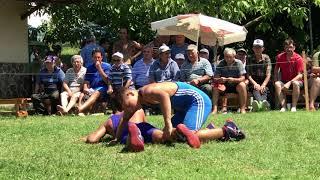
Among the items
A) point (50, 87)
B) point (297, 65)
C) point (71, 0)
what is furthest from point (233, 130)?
point (71, 0)

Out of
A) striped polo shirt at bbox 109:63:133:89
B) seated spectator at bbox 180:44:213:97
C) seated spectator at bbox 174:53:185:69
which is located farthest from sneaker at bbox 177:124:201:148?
seated spectator at bbox 174:53:185:69

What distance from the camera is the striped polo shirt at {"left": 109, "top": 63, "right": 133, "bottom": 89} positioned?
12852 mm

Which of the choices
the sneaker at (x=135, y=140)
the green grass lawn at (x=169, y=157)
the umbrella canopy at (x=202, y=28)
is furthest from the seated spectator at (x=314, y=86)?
the sneaker at (x=135, y=140)

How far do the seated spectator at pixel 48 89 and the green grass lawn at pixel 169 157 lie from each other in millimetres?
4140

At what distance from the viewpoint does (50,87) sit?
13.7 meters

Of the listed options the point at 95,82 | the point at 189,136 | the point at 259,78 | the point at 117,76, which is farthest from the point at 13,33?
the point at 189,136

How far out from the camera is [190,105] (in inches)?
316

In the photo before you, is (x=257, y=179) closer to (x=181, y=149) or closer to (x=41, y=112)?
(x=181, y=149)

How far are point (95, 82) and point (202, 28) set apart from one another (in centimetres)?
266

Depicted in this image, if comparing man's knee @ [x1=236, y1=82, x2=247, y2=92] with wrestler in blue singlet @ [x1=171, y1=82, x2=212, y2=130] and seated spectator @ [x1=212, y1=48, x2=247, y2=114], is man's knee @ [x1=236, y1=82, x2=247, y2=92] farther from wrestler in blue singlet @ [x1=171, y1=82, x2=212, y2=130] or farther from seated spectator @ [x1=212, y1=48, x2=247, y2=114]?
wrestler in blue singlet @ [x1=171, y1=82, x2=212, y2=130]

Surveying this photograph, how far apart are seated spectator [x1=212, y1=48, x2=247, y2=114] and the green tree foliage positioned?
1.94m

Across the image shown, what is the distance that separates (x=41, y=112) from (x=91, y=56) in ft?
6.17

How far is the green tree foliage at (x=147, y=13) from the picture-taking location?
14.6 m

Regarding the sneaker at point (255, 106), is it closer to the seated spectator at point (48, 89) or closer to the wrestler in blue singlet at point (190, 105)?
the seated spectator at point (48, 89)
